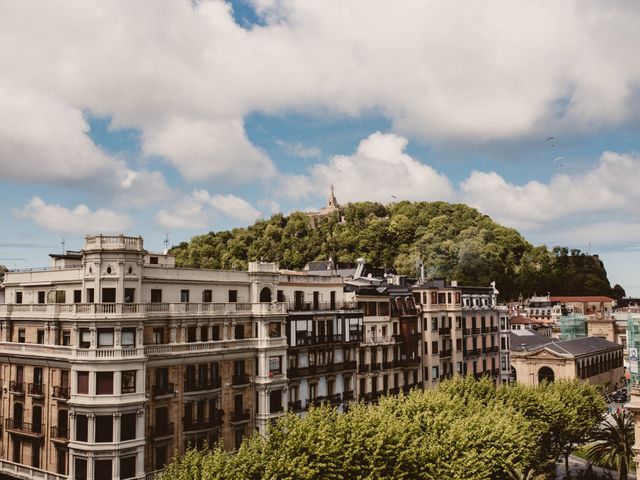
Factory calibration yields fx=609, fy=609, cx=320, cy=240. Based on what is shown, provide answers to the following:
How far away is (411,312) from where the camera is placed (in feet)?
262

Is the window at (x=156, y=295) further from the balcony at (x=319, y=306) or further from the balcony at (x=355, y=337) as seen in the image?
the balcony at (x=355, y=337)

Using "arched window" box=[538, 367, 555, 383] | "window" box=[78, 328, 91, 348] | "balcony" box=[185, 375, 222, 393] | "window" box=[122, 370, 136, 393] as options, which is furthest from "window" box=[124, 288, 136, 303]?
"arched window" box=[538, 367, 555, 383]

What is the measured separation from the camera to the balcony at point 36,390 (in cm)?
5453

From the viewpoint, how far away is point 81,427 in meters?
49.7

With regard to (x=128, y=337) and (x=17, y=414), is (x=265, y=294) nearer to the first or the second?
(x=128, y=337)

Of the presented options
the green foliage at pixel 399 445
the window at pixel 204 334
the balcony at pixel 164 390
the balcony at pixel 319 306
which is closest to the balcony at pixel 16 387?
the balcony at pixel 164 390

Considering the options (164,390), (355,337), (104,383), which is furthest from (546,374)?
(104,383)

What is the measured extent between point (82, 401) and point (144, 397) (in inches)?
190

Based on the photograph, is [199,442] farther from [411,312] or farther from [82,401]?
[411,312]

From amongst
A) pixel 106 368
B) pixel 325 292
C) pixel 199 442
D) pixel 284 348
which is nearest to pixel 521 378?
pixel 325 292

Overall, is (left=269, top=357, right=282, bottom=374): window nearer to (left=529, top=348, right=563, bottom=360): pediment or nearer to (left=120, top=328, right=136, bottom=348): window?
(left=120, top=328, right=136, bottom=348): window

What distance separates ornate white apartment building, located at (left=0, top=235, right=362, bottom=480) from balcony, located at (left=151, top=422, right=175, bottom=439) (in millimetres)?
85

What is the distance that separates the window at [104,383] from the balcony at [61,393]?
12.8 ft

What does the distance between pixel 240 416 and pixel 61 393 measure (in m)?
16.4
